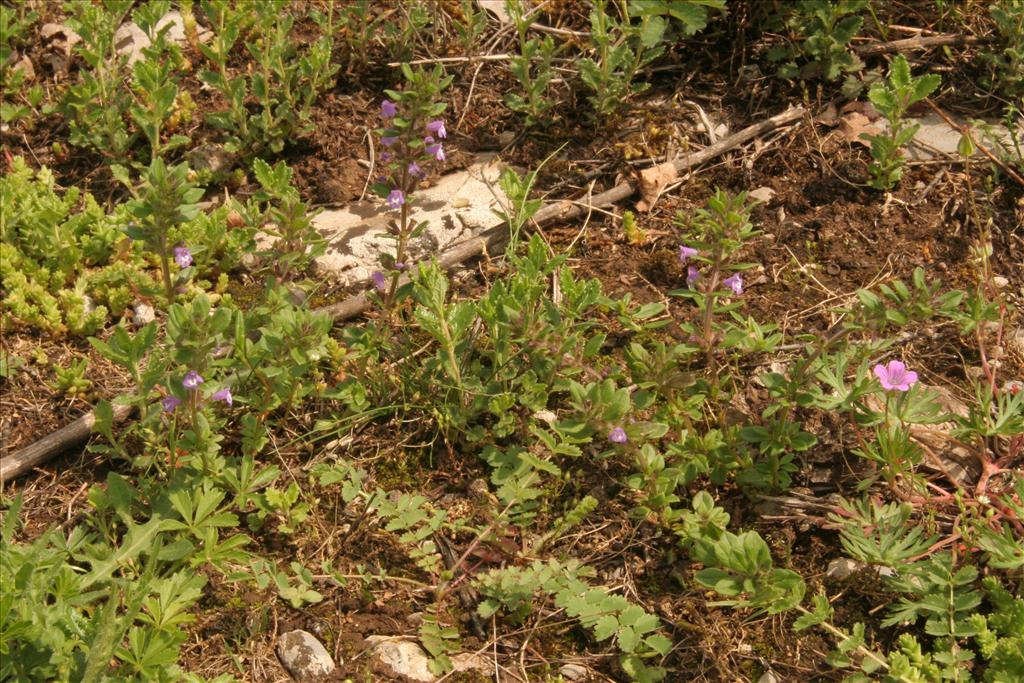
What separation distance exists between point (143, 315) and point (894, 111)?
3081mm

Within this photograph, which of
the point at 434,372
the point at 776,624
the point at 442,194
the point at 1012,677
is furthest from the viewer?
the point at 442,194

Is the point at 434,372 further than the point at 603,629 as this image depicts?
Yes

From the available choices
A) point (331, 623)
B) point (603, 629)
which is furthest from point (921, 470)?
point (331, 623)

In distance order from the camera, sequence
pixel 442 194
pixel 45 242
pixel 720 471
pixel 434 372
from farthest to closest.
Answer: pixel 442 194 < pixel 45 242 < pixel 434 372 < pixel 720 471

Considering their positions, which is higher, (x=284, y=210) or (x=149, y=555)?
(x=284, y=210)

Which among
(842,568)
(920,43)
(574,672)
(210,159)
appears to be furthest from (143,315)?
(920,43)

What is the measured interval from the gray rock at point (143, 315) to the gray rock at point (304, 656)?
154 centimetres

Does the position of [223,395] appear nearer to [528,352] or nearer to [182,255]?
[182,255]

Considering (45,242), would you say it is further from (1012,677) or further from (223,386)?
(1012,677)

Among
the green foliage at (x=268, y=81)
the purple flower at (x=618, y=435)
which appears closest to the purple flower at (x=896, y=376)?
the purple flower at (x=618, y=435)

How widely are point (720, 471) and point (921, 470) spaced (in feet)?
2.39

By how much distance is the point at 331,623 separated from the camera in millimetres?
3221

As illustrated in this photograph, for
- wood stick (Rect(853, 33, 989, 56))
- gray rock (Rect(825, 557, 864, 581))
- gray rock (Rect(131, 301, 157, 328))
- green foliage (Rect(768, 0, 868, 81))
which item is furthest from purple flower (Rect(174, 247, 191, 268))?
wood stick (Rect(853, 33, 989, 56))

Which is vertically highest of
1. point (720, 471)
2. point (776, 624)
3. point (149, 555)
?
point (149, 555)
